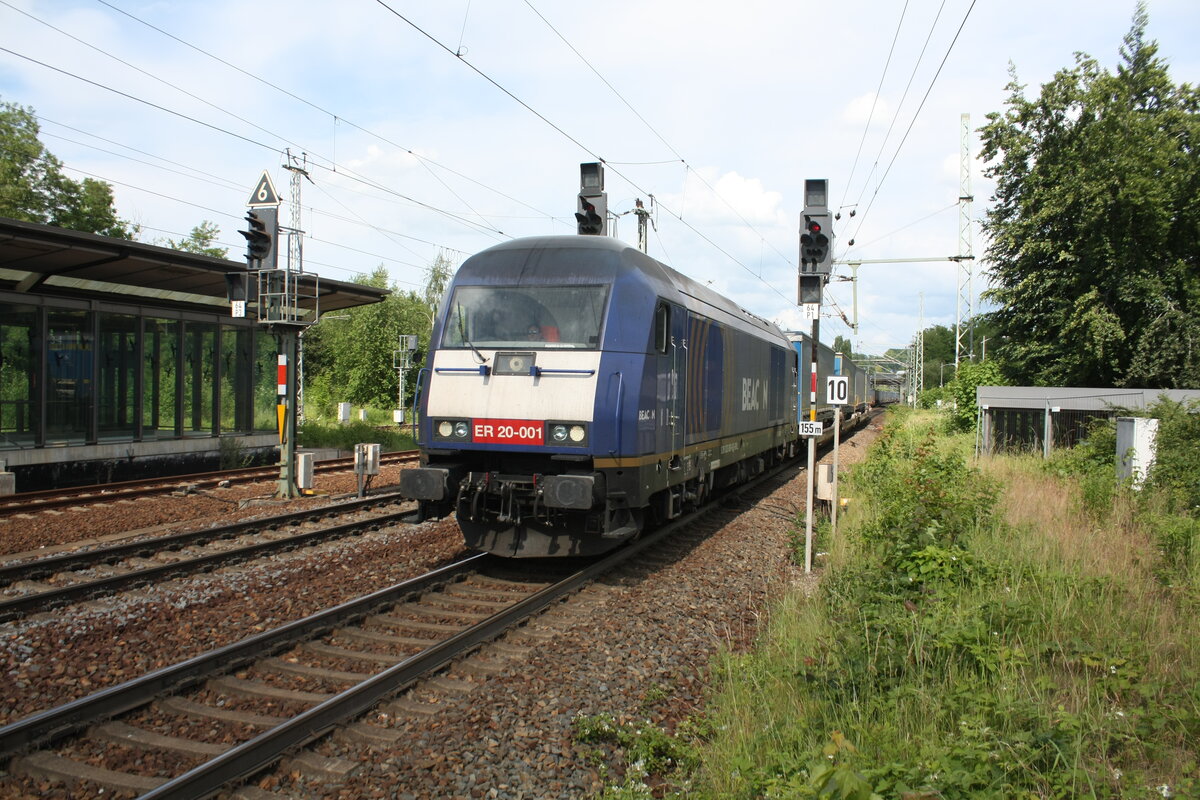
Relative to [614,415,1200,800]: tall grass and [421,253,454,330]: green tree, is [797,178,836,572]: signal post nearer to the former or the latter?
[614,415,1200,800]: tall grass

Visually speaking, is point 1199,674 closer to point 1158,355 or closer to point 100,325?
point 100,325

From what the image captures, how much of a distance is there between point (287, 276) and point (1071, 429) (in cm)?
1678

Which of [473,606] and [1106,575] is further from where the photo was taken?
[473,606]

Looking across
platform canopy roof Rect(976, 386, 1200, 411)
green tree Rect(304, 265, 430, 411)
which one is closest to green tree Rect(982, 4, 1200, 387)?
platform canopy roof Rect(976, 386, 1200, 411)

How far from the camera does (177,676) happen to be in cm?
543

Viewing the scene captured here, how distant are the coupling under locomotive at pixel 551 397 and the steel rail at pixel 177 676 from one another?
1.20m

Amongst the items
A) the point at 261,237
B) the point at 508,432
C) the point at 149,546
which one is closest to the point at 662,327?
the point at 508,432

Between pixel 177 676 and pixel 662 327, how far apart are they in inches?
215

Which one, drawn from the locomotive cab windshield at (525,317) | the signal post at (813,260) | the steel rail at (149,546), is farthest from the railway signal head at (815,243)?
the steel rail at (149,546)

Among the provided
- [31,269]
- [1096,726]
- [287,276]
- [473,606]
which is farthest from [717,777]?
[31,269]

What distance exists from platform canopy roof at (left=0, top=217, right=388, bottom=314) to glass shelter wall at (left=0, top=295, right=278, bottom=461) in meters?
0.38

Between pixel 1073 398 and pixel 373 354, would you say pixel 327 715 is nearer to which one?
pixel 1073 398

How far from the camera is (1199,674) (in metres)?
4.77

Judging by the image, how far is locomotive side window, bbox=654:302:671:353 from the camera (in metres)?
8.60
